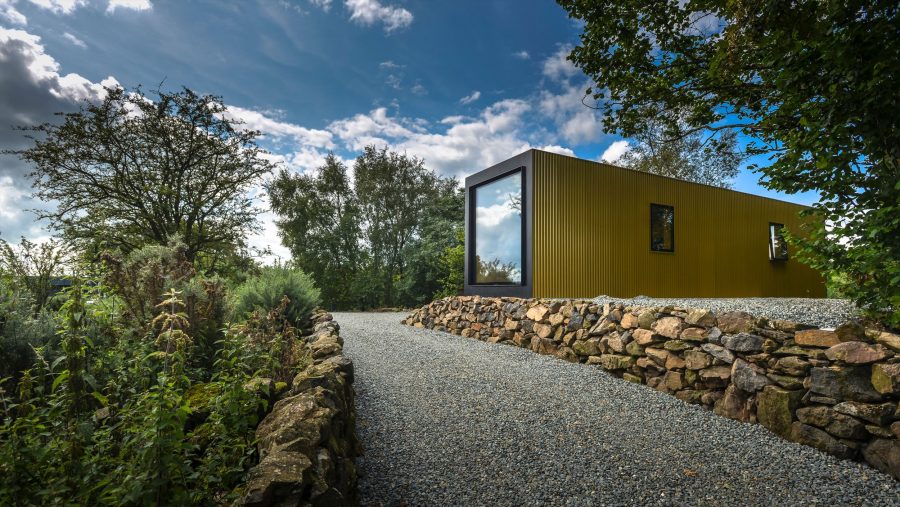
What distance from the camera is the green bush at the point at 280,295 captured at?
5.94 meters

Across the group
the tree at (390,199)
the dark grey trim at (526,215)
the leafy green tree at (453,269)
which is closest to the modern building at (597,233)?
the dark grey trim at (526,215)

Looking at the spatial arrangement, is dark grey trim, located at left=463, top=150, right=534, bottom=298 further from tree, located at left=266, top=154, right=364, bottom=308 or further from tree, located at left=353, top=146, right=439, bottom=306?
tree, located at left=266, top=154, right=364, bottom=308

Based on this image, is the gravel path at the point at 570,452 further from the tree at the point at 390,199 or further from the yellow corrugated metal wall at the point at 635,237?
the tree at the point at 390,199

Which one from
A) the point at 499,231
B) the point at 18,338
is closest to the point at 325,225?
the point at 499,231

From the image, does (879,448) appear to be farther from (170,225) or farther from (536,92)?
(170,225)

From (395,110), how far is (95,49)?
675 cm

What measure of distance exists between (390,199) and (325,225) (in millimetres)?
2929

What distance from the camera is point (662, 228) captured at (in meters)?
9.30

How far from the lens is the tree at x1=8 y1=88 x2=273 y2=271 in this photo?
1101cm

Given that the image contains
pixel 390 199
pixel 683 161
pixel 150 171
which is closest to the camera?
pixel 150 171

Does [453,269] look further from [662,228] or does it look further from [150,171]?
[150,171]

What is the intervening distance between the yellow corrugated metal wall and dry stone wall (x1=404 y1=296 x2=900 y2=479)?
255cm

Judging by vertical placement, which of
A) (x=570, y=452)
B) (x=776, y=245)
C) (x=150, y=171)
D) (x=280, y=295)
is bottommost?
(x=570, y=452)

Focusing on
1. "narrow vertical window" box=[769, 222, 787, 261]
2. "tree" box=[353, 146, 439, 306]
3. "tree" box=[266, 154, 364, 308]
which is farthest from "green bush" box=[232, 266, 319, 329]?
"narrow vertical window" box=[769, 222, 787, 261]
